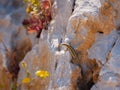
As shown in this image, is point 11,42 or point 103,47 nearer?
point 103,47

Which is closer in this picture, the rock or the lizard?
the rock

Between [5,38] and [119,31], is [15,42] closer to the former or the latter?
[5,38]

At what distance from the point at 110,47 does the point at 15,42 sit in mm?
2180

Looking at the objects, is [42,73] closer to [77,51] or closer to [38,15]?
[77,51]

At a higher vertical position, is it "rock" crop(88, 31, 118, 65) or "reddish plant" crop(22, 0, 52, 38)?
"rock" crop(88, 31, 118, 65)

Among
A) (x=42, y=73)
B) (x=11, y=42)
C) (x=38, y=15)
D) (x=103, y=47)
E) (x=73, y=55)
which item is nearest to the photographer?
(x=103, y=47)

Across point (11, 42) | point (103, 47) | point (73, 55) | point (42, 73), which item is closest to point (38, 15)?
point (11, 42)

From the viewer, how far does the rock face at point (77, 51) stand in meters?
4.11

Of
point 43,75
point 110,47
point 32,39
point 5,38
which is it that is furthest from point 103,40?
point 5,38

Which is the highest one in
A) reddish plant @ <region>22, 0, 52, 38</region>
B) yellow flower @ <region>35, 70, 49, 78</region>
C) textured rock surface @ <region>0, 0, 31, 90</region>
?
reddish plant @ <region>22, 0, 52, 38</region>

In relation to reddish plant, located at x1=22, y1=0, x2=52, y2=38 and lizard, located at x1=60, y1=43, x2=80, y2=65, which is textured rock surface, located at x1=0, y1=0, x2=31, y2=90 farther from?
lizard, located at x1=60, y1=43, x2=80, y2=65

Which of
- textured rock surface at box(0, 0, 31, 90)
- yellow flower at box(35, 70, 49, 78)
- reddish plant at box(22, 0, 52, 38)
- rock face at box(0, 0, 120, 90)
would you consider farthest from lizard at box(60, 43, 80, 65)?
textured rock surface at box(0, 0, 31, 90)

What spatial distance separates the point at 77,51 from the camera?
446 centimetres

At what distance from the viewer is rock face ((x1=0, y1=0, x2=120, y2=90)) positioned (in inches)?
162
